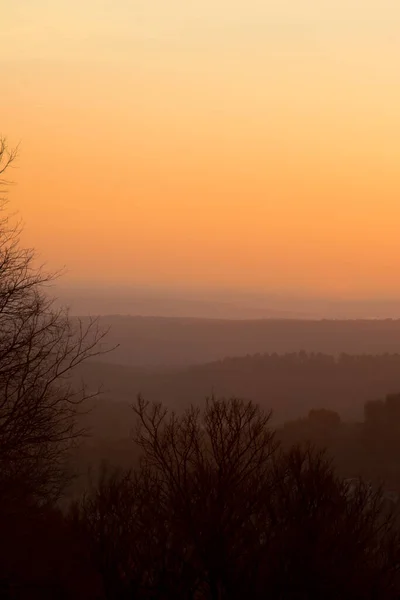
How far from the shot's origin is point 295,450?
22.8 m

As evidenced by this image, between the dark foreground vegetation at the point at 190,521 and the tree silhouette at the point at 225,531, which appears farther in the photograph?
the tree silhouette at the point at 225,531

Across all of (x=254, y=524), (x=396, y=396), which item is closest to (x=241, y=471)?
(x=254, y=524)

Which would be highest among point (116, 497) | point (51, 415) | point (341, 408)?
point (51, 415)

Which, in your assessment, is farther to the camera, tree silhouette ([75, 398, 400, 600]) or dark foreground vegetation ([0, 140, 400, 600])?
tree silhouette ([75, 398, 400, 600])

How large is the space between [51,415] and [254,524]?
667cm

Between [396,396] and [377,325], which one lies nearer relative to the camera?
[396,396]

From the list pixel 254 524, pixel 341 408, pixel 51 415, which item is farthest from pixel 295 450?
pixel 341 408

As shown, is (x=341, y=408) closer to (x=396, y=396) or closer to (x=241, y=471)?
(x=396, y=396)

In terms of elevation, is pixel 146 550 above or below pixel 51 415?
below

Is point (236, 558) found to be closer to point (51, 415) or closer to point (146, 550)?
point (146, 550)

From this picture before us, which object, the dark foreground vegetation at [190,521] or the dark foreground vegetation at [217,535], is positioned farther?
the dark foreground vegetation at [217,535]

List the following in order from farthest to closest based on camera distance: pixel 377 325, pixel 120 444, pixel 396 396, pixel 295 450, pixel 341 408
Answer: pixel 377 325 → pixel 341 408 → pixel 396 396 → pixel 120 444 → pixel 295 450

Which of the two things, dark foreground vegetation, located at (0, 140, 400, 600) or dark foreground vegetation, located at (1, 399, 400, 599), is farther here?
dark foreground vegetation, located at (1, 399, 400, 599)

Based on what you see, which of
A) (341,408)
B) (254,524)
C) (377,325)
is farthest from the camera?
(377,325)
